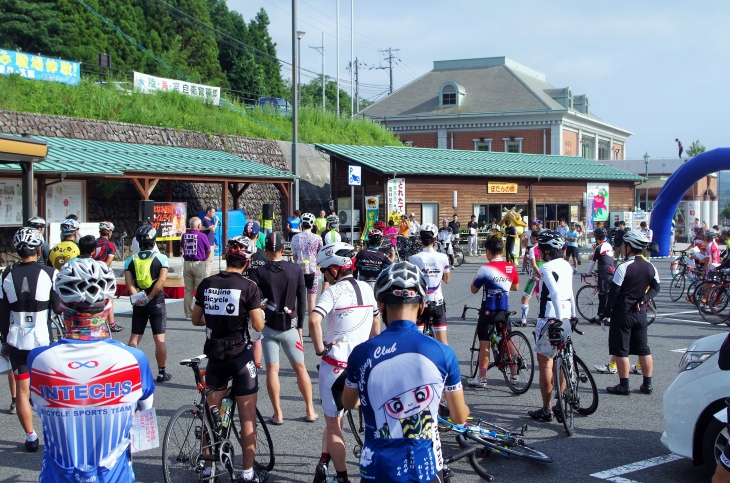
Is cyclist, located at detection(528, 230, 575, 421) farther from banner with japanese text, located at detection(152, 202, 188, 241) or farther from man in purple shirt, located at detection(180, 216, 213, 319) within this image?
banner with japanese text, located at detection(152, 202, 188, 241)

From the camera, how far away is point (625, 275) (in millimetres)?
8109

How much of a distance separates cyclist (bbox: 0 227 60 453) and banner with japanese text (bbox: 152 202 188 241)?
684 inches

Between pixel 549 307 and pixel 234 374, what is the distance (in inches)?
140

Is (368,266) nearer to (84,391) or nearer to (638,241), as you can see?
(638,241)

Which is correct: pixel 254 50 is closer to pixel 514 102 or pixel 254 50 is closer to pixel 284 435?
pixel 514 102

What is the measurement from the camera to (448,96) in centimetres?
5356

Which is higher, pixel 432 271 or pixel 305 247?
pixel 305 247

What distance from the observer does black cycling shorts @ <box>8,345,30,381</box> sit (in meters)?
6.48

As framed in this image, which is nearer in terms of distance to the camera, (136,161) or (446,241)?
(136,161)

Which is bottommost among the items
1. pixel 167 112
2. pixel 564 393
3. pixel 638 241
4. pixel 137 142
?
pixel 564 393

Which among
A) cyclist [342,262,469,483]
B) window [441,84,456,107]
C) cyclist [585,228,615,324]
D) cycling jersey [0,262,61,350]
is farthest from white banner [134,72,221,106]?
cyclist [342,262,469,483]

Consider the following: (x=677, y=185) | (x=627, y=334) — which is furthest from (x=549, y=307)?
(x=677, y=185)

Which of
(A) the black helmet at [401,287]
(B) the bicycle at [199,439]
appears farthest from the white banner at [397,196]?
(A) the black helmet at [401,287]

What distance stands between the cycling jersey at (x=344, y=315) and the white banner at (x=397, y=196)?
24.1 metres
